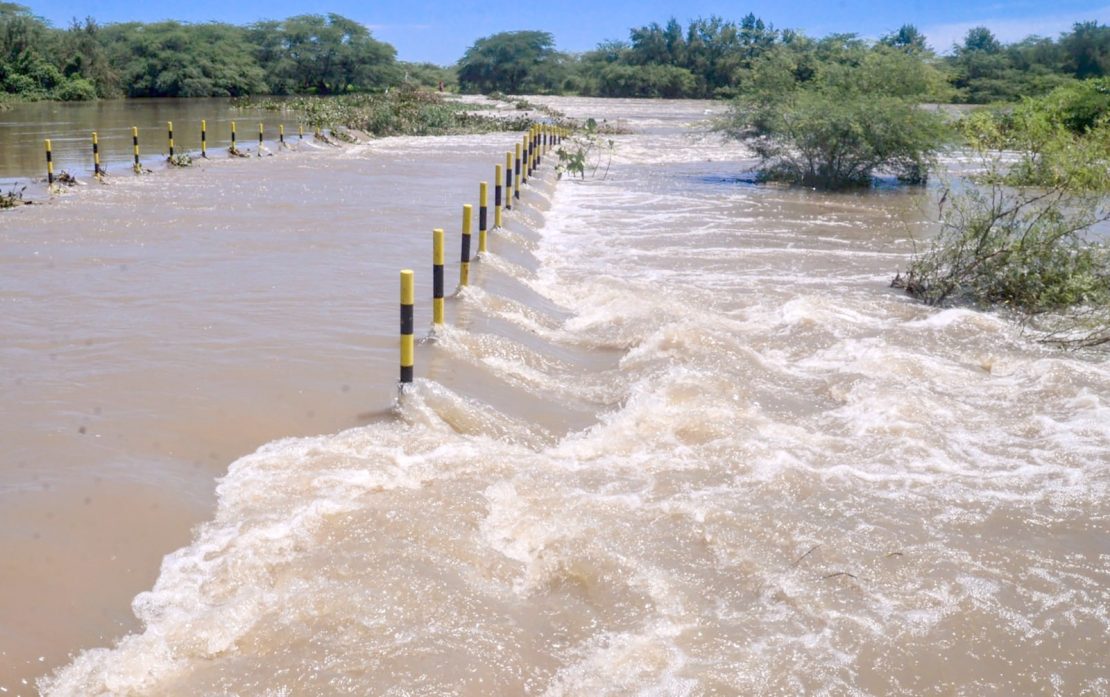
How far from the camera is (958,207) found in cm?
1260

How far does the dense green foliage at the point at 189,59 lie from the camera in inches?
2403

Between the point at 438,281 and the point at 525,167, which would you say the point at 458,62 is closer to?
the point at 525,167

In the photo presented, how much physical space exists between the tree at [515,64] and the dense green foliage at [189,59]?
2155 centimetres

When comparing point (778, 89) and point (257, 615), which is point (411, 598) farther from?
point (778, 89)

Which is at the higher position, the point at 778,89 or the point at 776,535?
the point at 778,89

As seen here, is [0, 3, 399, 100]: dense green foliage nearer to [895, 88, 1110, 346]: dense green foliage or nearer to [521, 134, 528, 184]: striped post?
[521, 134, 528, 184]: striped post

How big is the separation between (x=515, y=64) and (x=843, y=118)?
8378 cm

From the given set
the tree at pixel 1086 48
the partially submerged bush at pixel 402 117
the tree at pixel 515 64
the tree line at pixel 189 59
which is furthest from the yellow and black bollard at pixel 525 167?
the tree at pixel 515 64

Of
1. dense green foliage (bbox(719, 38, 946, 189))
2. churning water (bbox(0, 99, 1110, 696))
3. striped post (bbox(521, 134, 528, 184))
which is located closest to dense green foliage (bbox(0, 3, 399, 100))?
striped post (bbox(521, 134, 528, 184))

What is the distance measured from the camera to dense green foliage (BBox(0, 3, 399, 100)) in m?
61.0

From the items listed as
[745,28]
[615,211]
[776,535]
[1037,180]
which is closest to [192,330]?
[776,535]

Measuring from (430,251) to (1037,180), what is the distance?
26.1 ft

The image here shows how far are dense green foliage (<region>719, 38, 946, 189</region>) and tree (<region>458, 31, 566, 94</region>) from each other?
76.5 m

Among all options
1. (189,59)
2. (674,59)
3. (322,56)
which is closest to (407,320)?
(189,59)
